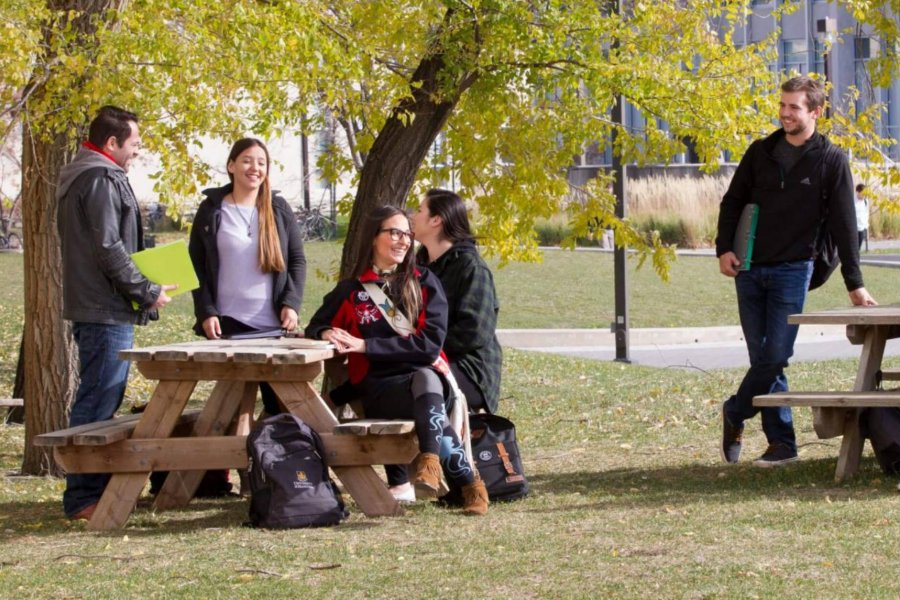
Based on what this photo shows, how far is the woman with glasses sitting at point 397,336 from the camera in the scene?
6566 mm

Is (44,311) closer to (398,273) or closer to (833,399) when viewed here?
(398,273)

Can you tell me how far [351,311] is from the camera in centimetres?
690

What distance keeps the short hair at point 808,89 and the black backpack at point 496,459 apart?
2165 mm

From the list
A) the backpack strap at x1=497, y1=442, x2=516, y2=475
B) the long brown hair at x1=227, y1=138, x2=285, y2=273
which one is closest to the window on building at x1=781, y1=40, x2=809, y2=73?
the long brown hair at x1=227, y1=138, x2=285, y2=273

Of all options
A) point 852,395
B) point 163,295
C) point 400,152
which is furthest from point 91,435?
point 400,152

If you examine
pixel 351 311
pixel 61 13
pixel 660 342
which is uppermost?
pixel 61 13

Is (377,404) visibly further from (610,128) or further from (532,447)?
(610,128)

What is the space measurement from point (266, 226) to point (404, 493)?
1.46 m

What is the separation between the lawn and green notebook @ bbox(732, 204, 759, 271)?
1.09m

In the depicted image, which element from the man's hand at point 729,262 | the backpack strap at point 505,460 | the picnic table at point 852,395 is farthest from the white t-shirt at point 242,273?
the picnic table at point 852,395

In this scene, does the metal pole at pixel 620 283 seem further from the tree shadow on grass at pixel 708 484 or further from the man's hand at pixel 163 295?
the man's hand at pixel 163 295

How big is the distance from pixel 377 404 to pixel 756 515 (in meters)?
1.80

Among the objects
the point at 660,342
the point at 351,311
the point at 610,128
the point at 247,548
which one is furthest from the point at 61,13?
the point at 660,342

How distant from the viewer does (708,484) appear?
7.23 metres
